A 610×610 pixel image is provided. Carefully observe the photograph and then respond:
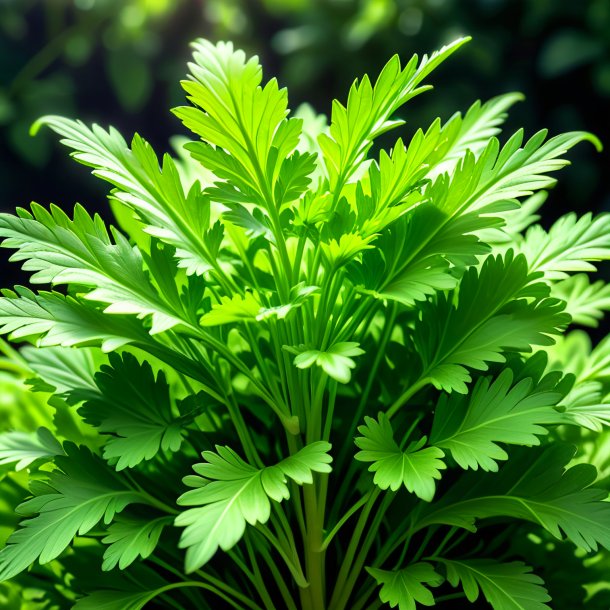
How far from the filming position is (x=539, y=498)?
524mm

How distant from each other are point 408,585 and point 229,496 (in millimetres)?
157

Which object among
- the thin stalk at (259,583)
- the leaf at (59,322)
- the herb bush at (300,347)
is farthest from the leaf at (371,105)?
the thin stalk at (259,583)

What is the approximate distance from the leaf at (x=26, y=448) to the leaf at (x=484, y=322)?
1.03 feet

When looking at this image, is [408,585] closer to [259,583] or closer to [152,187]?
[259,583]

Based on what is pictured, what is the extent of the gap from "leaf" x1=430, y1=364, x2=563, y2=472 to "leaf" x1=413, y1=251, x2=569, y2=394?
23 mm

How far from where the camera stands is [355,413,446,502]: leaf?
45 centimetres

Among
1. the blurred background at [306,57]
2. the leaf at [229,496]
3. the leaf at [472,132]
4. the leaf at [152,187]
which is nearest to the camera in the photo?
the leaf at [229,496]

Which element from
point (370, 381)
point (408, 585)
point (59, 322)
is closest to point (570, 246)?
point (370, 381)

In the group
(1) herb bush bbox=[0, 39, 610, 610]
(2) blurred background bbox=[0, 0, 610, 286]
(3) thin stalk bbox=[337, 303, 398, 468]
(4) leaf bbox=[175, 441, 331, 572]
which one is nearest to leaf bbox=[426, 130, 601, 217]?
(1) herb bush bbox=[0, 39, 610, 610]

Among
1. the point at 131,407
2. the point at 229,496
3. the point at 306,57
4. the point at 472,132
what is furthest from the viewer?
the point at 306,57

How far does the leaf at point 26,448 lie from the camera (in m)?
0.56

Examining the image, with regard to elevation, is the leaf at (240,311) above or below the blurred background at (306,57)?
below

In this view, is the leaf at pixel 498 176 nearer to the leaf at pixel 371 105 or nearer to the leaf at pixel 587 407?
the leaf at pixel 371 105

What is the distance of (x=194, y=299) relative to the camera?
553 mm
